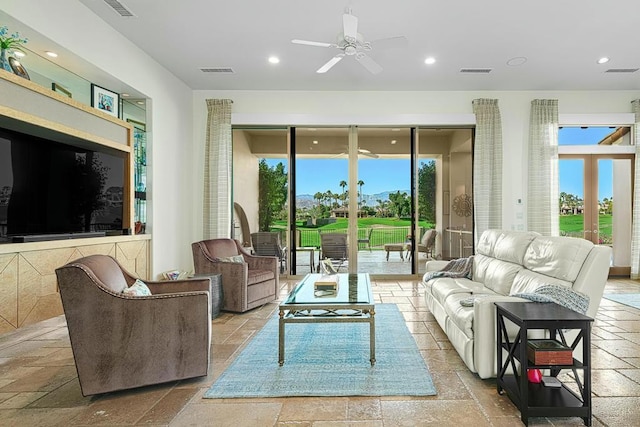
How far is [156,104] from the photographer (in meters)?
5.24

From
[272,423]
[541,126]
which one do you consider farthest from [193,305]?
[541,126]

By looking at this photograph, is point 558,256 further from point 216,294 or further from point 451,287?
point 216,294

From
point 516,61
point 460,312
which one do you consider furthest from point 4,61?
point 516,61

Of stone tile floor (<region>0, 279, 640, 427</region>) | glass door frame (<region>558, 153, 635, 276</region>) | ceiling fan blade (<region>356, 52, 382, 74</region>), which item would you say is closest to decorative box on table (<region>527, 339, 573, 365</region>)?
stone tile floor (<region>0, 279, 640, 427</region>)

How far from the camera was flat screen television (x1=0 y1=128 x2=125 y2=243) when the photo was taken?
10.6ft

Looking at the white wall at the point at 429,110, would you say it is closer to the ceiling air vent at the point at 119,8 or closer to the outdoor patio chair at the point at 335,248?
the outdoor patio chair at the point at 335,248

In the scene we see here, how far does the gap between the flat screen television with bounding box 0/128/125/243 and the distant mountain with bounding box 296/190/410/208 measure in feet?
9.58

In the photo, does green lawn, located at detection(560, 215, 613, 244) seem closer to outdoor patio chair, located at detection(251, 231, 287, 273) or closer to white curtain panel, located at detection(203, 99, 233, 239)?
outdoor patio chair, located at detection(251, 231, 287, 273)

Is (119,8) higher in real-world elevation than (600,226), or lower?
higher

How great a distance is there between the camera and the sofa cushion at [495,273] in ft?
11.0

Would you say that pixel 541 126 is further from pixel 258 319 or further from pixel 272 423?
pixel 272 423

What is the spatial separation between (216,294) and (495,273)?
115 inches

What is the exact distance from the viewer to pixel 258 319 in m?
4.09

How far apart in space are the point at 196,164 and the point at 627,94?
298 inches
